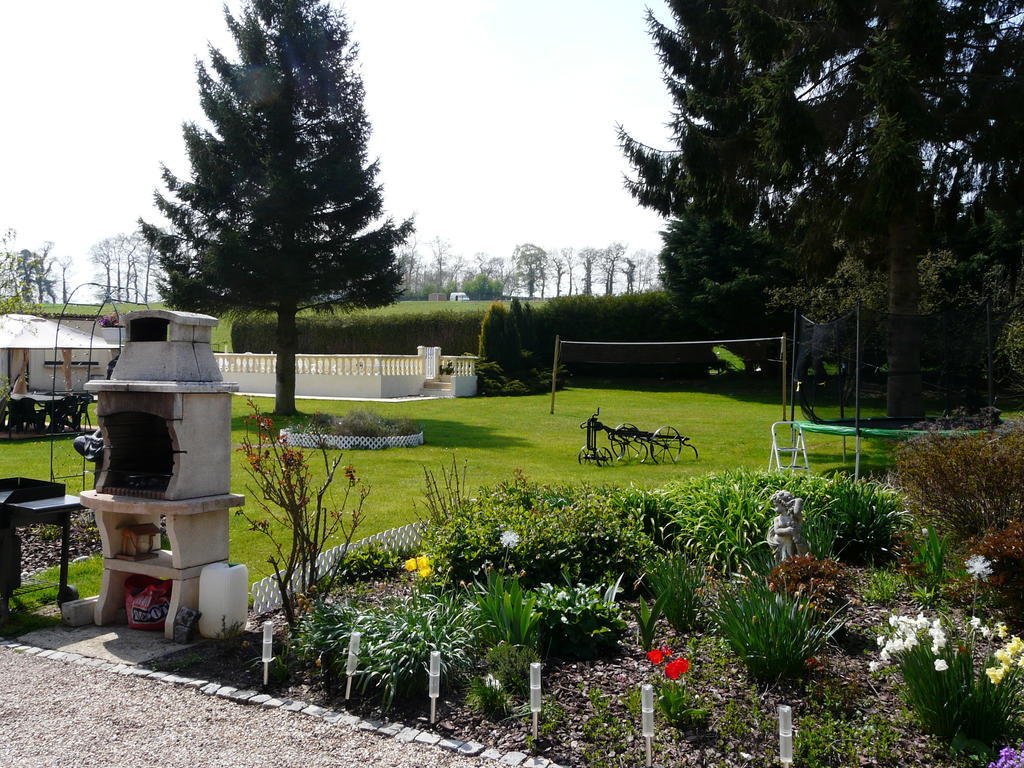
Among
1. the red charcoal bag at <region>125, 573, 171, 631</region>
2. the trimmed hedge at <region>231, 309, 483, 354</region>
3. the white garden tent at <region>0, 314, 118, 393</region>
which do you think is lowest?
the red charcoal bag at <region>125, 573, 171, 631</region>

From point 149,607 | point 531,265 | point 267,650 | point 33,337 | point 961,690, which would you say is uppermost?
point 531,265

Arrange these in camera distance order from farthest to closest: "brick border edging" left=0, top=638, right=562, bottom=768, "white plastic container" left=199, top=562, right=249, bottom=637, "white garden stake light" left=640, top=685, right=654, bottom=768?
"white plastic container" left=199, top=562, right=249, bottom=637, "brick border edging" left=0, top=638, right=562, bottom=768, "white garden stake light" left=640, top=685, right=654, bottom=768

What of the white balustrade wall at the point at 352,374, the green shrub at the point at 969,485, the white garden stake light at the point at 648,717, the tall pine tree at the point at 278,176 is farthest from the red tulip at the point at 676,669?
the white balustrade wall at the point at 352,374

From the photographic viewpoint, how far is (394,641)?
390 cm

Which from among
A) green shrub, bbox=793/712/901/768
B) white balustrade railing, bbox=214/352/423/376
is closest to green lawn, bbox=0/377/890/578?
white balustrade railing, bbox=214/352/423/376

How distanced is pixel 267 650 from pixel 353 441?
10.3 metres

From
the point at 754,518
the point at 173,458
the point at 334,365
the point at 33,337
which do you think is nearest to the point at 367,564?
the point at 173,458

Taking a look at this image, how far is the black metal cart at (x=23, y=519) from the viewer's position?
197 inches

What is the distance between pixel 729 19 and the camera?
14.3m

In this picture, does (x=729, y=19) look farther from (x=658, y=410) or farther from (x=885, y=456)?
(x=658, y=410)

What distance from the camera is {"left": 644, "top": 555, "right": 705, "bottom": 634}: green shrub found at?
432 centimetres

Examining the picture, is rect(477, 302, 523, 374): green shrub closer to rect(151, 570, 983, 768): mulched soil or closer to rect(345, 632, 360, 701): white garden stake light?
rect(151, 570, 983, 768): mulched soil

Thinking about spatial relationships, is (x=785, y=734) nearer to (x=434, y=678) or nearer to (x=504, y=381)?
(x=434, y=678)

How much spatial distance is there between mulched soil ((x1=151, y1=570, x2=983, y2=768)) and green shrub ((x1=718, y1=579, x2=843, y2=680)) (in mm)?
74
